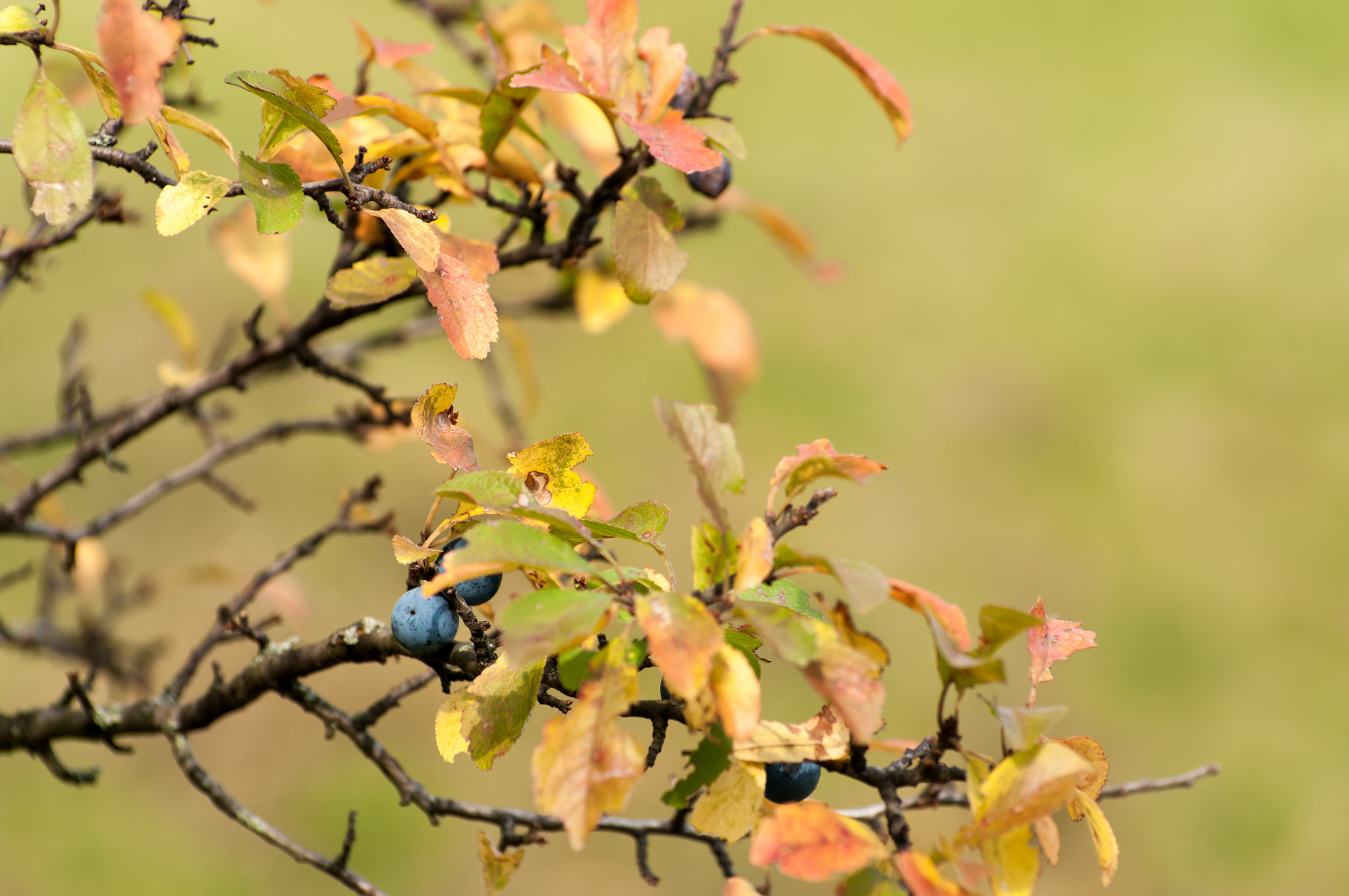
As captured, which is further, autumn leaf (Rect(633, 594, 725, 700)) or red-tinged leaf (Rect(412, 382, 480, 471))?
red-tinged leaf (Rect(412, 382, 480, 471))

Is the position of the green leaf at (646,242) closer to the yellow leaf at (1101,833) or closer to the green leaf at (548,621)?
the green leaf at (548,621)

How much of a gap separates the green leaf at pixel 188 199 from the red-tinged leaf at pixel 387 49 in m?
0.33

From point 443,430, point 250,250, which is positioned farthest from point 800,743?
point 250,250

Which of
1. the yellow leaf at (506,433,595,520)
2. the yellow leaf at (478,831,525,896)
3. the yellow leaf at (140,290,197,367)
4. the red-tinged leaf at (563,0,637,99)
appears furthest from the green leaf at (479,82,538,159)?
the yellow leaf at (140,290,197,367)

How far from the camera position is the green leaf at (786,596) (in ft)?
1.59

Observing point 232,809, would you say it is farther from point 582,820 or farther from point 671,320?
point 671,320

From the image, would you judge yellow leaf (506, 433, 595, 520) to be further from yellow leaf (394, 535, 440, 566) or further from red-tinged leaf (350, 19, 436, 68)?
red-tinged leaf (350, 19, 436, 68)

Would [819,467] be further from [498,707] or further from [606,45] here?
[606,45]

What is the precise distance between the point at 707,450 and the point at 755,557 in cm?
6

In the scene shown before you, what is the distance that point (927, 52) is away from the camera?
3908 millimetres

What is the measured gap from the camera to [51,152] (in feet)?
1.65

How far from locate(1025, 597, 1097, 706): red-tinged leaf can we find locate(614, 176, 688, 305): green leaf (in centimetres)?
31

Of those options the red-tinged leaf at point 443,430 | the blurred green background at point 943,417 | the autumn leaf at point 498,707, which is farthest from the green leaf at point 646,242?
the blurred green background at point 943,417

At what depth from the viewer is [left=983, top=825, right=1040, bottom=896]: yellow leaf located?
439mm
